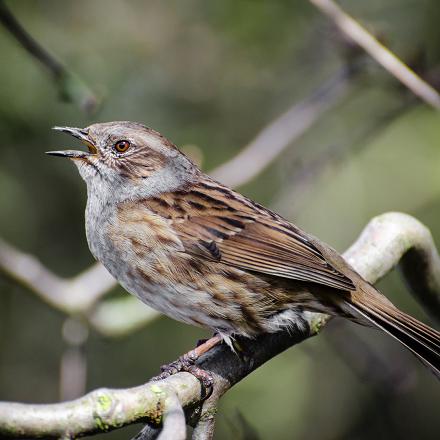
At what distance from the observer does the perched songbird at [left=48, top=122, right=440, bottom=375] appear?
3.83 metres

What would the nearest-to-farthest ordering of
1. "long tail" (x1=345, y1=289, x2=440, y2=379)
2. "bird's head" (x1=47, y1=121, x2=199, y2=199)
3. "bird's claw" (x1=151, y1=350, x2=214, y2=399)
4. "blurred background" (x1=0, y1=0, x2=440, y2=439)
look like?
"bird's claw" (x1=151, y1=350, x2=214, y2=399)
"long tail" (x1=345, y1=289, x2=440, y2=379)
"bird's head" (x1=47, y1=121, x2=199, y2=199)
"blurred background" (x1=0, y1=0, x2=440, y2=439)

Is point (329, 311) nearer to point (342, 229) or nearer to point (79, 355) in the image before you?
point (79, 355)

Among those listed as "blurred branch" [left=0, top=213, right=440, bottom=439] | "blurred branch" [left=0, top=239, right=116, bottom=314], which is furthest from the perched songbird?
"blurred branch" [left=0, top=239, right=116, bottom=314]

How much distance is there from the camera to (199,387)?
3176 mm

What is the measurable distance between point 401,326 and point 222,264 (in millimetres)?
882

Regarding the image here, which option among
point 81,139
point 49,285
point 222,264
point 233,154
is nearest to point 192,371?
point 222,264

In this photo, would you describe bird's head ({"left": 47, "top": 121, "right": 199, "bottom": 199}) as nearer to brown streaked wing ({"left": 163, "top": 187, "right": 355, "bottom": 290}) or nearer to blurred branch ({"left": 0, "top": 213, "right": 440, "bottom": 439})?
brown streaked wing ({"left": 163, "top": 187, "right": 355, "bottom": 290})

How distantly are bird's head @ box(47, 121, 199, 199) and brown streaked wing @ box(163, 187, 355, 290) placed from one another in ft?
0.73

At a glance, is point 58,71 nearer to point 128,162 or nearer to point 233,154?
point 128,162

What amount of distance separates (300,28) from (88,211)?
351 cm

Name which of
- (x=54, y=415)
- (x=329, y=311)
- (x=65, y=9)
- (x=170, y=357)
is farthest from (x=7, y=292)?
(x=54, y=415)

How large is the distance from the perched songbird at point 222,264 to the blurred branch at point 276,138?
1.13 m

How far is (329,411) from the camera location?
6.58 m

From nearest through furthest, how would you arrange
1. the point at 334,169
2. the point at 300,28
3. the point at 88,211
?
the point at 88,211 < the point at 334,169 < the point at 300,28
